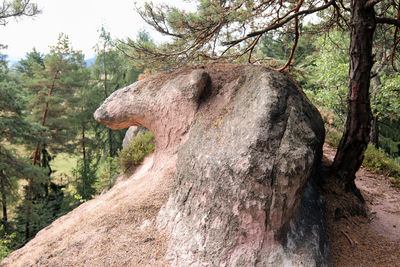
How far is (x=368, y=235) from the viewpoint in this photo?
3959 mm

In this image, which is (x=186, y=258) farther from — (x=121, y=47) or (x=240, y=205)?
(x=121, y=47)

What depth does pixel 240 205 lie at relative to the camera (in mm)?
3018

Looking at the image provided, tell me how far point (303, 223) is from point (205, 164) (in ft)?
5.03

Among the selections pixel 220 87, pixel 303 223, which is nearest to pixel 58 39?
pixel 220 87

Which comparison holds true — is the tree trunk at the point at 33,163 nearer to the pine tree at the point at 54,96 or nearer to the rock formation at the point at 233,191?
the pine tree at the point at 54,96

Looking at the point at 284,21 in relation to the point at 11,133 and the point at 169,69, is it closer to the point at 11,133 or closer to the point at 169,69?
the point at 169,69

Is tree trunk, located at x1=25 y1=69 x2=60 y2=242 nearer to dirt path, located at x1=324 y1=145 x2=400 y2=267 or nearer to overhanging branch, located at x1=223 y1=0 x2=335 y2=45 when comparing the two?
overhanging branch, located at x1=223 y1=0 x2=335 y2=45

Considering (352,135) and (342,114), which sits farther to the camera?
(342,114)

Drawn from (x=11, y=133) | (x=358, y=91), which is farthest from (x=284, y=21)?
(x=11, y=133)

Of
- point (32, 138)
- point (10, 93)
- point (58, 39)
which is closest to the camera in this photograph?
point (10, 93)

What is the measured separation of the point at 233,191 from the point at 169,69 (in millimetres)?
3053

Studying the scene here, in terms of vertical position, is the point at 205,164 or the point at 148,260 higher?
the point at 205,164

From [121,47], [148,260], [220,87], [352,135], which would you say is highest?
[121,47]

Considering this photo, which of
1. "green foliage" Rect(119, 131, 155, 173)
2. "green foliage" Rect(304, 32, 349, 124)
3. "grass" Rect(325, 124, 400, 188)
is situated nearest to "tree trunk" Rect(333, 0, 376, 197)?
"grass" Rect(325, 124, 400, 188)
